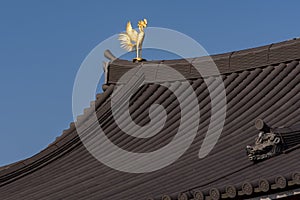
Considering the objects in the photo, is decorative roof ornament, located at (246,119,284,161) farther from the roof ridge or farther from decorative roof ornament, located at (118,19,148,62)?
decorative roof ornament, located at (118,19,148,62)

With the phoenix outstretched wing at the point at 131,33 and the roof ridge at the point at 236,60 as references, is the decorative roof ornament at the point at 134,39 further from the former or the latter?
the roof ridge at the point at 236,60

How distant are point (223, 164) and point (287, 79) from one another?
7.80 feet

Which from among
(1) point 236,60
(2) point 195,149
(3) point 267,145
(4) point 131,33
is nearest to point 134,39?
(4) point 131,33

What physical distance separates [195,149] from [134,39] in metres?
3.28

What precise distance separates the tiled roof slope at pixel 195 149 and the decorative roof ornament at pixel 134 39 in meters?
0.27

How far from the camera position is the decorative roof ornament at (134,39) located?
1295cm

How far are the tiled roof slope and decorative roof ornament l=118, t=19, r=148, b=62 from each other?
10.6 inches

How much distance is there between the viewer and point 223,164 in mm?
9078

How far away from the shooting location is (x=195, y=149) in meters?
10.2

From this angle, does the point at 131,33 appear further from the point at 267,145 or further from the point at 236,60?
the point at 267,145

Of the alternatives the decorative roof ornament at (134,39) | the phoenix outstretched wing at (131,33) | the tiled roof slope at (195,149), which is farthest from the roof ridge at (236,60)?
the phoenix outstretched wing at (131,33)

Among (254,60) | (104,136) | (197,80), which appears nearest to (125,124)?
(104,136)

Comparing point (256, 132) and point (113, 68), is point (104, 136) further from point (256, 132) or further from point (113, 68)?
point (256, 132)

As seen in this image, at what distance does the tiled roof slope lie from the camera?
8320 millimetres
